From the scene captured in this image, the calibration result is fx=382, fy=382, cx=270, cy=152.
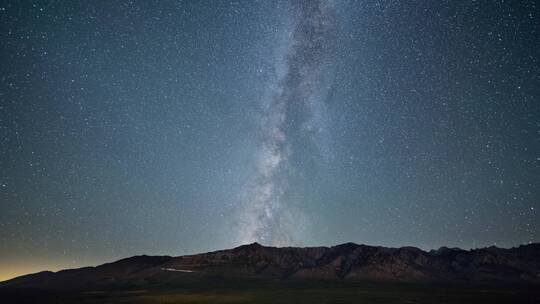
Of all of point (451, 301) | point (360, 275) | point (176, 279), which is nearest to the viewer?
point (451, 301)

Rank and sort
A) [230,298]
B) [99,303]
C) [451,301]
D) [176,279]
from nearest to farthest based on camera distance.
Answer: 1. [451,301]
2. [99,303]
3. [230,298]
4. [176,279]

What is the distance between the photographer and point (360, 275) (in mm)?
182250

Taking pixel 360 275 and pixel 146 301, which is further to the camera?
pixel 360 275

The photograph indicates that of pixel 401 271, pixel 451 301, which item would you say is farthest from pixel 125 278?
pixel 451 301

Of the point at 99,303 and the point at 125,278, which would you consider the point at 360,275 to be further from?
the point at 99,303

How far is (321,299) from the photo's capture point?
97062mm

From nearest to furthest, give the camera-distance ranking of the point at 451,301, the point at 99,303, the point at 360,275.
Result: the point at 451,301 → the point at 99,303 → the point at 360,275

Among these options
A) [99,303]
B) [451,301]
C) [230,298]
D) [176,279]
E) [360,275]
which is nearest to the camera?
[451,301]

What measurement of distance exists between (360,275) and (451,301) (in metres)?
97.2

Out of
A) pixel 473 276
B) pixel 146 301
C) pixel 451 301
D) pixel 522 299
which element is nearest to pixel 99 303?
pixel 146 301

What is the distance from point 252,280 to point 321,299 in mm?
77735

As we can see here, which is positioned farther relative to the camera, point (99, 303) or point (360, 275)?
point (360, 275)

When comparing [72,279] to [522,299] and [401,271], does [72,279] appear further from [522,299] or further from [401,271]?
[522,299]

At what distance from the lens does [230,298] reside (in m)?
105
